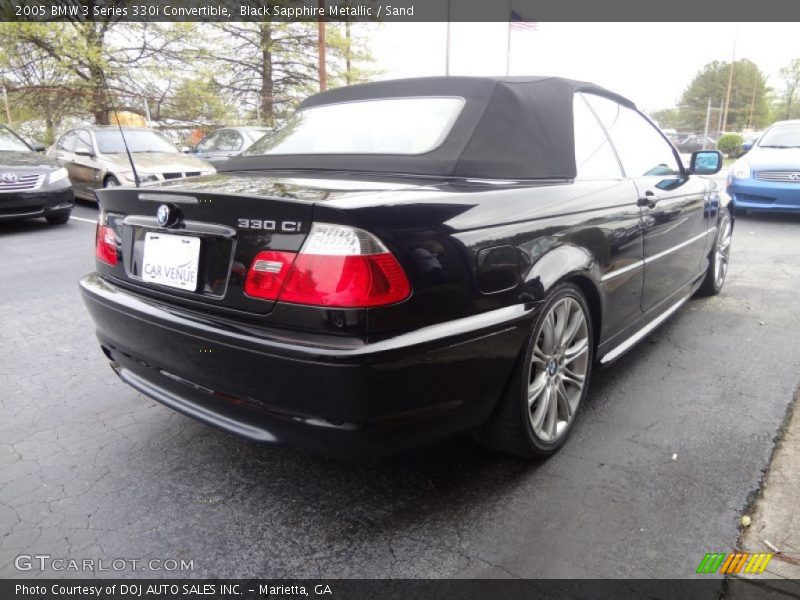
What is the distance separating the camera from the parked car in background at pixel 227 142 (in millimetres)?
11516

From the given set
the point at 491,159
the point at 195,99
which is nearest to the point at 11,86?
the point at 195,99

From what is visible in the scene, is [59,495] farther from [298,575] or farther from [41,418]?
[298,575]

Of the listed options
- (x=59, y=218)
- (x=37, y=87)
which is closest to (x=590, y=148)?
(x=59, y=218)

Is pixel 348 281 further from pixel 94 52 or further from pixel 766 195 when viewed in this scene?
pixel 94 52

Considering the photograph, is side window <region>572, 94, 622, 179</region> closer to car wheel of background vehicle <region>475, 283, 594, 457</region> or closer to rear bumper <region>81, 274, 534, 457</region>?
car wheel of background vehicle <region>475, 283, 594, 457</region>

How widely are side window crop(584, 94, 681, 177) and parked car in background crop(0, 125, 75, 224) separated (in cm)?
769

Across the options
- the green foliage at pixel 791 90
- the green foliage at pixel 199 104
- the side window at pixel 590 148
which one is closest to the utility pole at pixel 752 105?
the green foliage at pixel 791 90

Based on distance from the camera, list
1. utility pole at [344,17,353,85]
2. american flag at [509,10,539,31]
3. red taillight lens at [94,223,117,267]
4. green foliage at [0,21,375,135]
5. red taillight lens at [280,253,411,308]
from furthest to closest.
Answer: utility pole at [344,17,353,85]
green foliage at [0,21,375,135]
american flag at [509,10,539,31]
red taillight lens at [94,223,117,267]
red taillight lens at [280,253,411,308]

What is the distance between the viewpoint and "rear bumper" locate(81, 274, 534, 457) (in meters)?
1.70

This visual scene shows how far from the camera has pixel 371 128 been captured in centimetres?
271

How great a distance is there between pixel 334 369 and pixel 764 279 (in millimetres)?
5253

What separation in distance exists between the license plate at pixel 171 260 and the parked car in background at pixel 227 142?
32.0 feet

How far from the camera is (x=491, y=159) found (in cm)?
235

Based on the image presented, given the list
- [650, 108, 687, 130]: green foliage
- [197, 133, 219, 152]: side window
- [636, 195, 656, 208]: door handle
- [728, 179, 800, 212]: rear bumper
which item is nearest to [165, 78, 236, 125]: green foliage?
[197, 133, 219, 152]: side window
